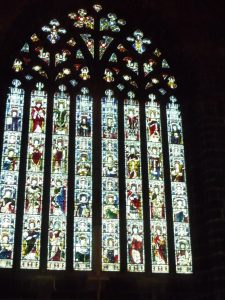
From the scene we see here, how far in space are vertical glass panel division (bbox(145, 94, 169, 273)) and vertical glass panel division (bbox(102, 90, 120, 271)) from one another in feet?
2.39

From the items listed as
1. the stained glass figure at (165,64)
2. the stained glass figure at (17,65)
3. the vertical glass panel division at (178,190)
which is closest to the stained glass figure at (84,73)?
the stained glass figure at (17,65)

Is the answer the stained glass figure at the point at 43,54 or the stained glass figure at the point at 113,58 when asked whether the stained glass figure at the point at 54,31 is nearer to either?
the stained glass figure at the point at 43,54

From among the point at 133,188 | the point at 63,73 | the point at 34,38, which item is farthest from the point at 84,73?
the point at 133,188

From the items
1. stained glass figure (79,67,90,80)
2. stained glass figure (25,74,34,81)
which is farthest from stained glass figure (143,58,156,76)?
stained glass figure (25,74,34,81)

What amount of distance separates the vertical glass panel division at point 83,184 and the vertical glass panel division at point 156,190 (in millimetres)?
1288

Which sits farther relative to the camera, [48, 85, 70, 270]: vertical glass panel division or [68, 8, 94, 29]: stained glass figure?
[68, 8, 94, 29]: stained glass figure

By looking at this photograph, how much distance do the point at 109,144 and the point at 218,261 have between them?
3385mm

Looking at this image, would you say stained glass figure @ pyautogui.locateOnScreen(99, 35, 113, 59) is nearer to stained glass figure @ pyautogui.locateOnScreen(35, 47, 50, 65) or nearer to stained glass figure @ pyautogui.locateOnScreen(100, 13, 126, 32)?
stained glass figure @ pyautogui.locateOnScreen(100, 13, 126, 32)

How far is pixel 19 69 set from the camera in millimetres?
13719

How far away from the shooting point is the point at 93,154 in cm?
1309

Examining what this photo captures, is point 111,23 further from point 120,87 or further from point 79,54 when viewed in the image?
point 120,87

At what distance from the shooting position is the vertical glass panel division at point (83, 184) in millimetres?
12062

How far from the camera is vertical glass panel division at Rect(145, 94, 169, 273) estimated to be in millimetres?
12359

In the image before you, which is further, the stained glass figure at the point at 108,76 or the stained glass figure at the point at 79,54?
the stained glass figure at the point at 79,54
